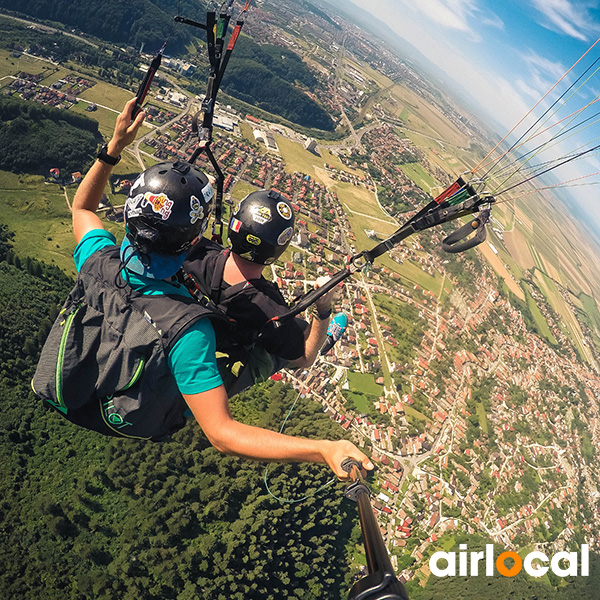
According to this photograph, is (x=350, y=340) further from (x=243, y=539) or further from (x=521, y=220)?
(x=521, y=220)

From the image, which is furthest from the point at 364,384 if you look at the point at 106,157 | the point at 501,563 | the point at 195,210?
the point at 195,210

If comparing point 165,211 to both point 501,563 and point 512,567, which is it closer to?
point 501,563

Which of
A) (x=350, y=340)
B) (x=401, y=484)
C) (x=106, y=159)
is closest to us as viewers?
(x=106, y=159)

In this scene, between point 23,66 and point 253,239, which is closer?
point 253,239

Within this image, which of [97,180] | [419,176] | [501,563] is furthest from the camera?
[419,176]

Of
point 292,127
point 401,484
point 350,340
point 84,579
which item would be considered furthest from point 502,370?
point 292,127

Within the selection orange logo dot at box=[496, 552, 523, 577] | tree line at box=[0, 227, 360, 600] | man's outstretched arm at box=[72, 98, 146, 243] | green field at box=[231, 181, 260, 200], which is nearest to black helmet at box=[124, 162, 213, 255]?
man's outstretched arm at box=[72, 98, 146, 243]
